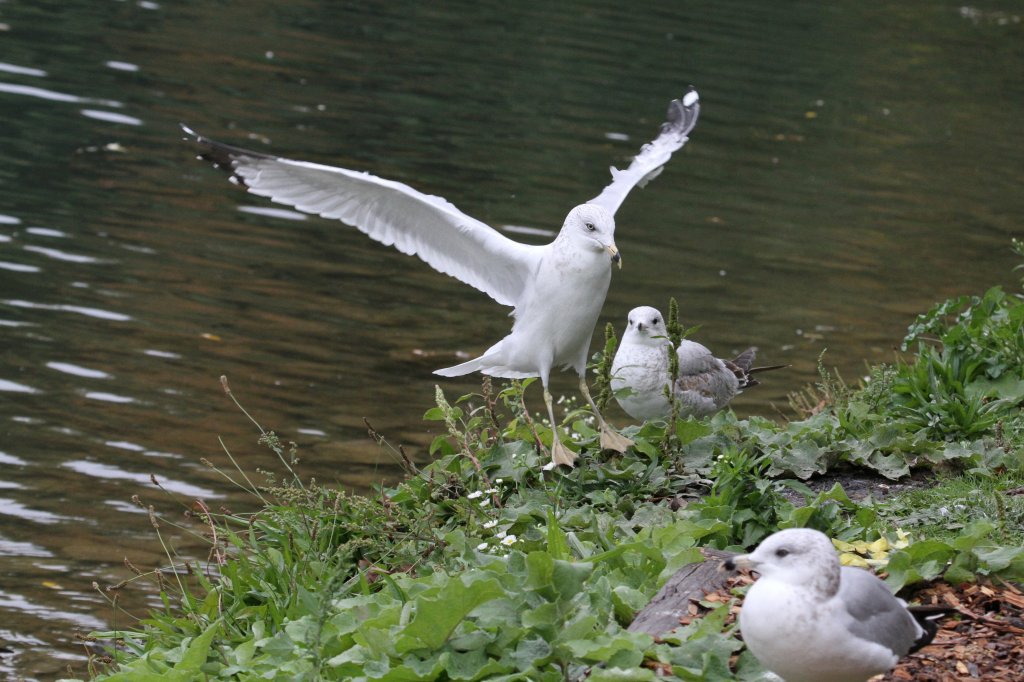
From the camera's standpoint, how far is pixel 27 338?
8586 millimetres

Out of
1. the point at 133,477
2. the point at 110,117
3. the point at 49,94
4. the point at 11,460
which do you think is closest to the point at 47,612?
the point at 133,477

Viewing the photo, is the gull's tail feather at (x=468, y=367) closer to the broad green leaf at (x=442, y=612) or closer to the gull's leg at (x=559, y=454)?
the gull's leg at (x=559, y=454)

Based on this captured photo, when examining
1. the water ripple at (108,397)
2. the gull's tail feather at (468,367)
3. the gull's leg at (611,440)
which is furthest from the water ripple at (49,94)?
the gull's leg at (611,440)

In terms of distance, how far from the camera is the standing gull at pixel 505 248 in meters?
5.23

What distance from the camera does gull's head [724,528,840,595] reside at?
2.97 m

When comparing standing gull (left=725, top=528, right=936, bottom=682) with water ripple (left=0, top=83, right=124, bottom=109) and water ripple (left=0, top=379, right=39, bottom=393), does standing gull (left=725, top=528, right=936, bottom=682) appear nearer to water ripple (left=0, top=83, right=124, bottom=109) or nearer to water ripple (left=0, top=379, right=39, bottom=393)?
water ripple (left=0, top=379, right=39, bottom=393)

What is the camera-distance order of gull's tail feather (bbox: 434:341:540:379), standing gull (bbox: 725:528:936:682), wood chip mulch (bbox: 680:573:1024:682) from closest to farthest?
1. standing gull (bbox: 725:528:936:682)
2. wood chip mulch (bbox: 680:573:1024:682)
3. gull's tail feather (bbox: 434:341:540:379)

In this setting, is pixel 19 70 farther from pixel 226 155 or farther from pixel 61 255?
pixel 226 155

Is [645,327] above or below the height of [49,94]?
below

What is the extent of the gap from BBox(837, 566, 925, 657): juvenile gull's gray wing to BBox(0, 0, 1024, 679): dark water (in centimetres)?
289

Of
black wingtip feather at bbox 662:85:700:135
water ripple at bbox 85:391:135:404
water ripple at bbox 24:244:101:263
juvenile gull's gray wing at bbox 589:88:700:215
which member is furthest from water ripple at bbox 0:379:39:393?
black wingtip feather at bbox 662:85:700:135

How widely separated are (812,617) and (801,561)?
130 millimetres

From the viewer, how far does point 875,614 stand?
10.0 ft

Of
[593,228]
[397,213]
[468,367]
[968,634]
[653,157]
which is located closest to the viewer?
[968,634]
